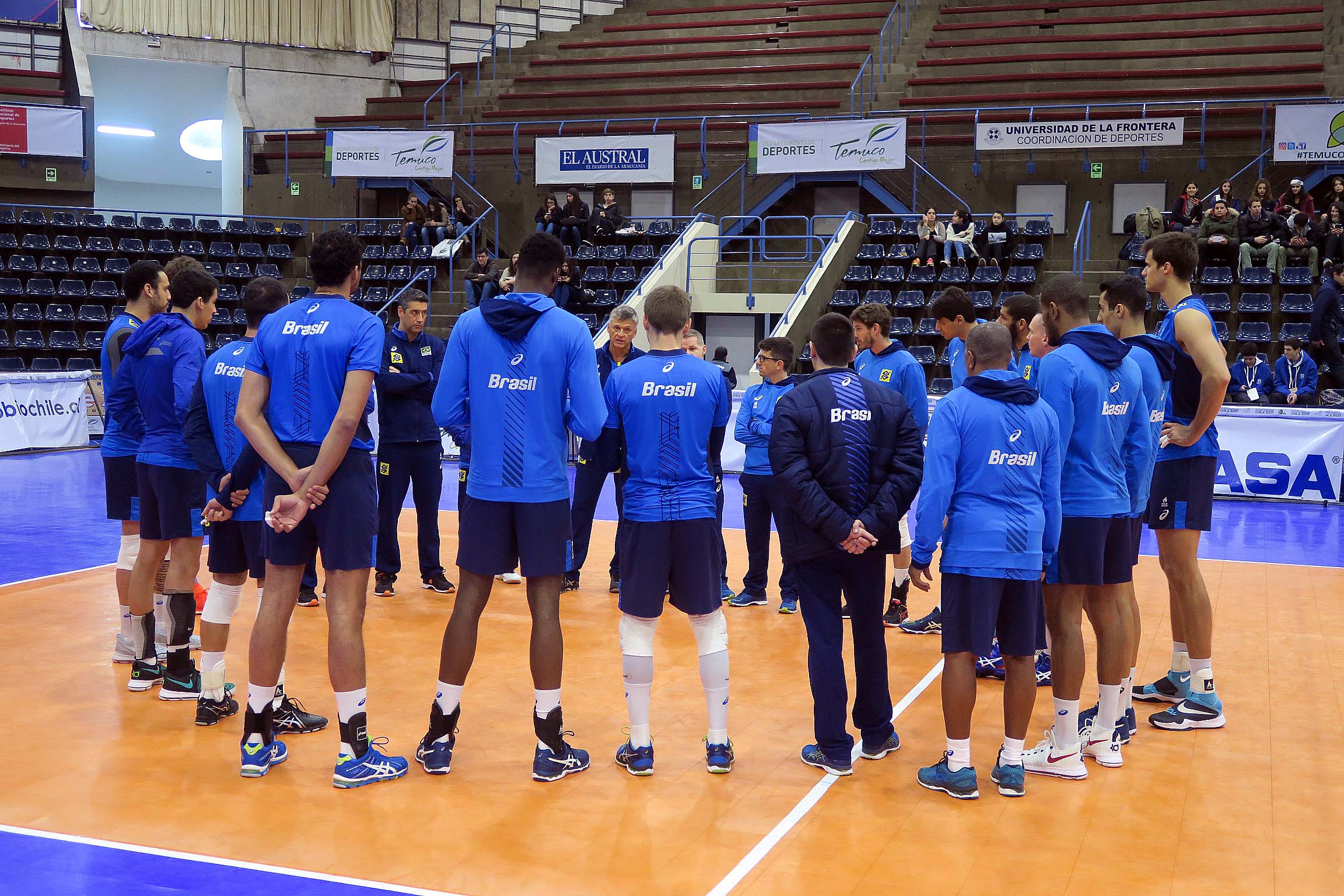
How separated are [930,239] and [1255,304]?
453 centimetres

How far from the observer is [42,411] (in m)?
15.1

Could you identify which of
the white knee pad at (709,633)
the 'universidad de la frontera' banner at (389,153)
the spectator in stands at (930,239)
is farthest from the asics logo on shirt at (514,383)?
the 'universidad de la frontera' banner at (389,153)

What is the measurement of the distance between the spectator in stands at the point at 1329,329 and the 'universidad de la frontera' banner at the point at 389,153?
14192mm

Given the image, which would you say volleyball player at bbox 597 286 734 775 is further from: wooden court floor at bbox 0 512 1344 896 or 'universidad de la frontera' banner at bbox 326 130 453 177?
'universidad de la frontera' banner at bbox 326 130 453 177

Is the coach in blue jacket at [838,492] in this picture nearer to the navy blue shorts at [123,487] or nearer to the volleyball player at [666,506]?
the volleyball player at [666,506]

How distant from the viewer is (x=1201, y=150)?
61.2ft

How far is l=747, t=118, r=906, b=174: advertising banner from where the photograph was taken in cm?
1902

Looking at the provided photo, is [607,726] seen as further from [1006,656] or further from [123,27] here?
[123,27]

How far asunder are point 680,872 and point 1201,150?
18340 mm

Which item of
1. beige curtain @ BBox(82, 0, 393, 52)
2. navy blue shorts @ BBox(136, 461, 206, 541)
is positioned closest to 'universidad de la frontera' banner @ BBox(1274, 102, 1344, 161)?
navy blue shorts @ BBox(136, 461, 206, 541)

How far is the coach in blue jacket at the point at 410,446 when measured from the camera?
7.56 m

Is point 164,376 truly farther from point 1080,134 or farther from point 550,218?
point 1080,134

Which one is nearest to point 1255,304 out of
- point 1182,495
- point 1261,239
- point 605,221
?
point 1261,239

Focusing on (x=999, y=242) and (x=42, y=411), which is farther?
(x=999, y=242)
